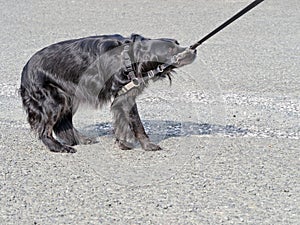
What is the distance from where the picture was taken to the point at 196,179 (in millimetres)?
5043

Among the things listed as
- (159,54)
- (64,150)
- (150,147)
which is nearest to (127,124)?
(150,147)

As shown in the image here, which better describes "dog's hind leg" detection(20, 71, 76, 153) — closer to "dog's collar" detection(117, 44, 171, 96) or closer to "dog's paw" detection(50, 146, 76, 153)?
"dog's paw" detection(50, 146, 76, 153)

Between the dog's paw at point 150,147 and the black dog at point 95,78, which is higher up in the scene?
the black dog at point 95,78

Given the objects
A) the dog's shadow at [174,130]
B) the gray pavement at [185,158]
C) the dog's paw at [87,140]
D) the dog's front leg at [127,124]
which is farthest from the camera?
the dog's shadow at [174,130]

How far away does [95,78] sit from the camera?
5.65 metres

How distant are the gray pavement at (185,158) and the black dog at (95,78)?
0.19 meters

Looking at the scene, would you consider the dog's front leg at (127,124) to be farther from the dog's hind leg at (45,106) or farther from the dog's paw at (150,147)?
the dog's hind leg at (45,106)

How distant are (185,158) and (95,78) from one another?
997 millimetres

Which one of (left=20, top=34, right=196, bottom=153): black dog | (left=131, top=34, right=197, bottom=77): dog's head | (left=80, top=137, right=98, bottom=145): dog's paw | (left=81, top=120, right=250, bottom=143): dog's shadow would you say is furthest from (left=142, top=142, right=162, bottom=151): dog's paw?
(left=131, top=34, right=197, bottom=77): dog's head

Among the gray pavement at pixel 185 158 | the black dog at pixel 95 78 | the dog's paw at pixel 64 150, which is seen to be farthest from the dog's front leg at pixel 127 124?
the dog's paw at pixel 64 150

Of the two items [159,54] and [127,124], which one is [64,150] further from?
[159,54]

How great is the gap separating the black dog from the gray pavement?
19cm

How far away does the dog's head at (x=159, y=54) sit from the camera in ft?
17.6

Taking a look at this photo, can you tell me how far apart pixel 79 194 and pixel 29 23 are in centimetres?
859
